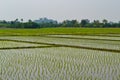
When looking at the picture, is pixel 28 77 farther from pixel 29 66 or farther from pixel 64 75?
pixel 29 66

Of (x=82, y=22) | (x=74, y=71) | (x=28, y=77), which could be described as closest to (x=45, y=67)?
(x=74, y=71)

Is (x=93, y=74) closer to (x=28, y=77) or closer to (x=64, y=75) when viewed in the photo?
(x=64, y=75)

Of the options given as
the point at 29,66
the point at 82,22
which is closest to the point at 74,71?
the point at 29,66

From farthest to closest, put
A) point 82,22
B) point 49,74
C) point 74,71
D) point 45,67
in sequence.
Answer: point 82,22, point 45,67, point 74,71, point 49,74

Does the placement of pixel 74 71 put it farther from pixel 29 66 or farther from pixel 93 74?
pixel 29 66

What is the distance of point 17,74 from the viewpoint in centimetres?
464

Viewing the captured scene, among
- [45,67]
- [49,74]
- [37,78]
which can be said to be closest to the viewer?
[37,78]

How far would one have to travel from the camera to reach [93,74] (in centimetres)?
464

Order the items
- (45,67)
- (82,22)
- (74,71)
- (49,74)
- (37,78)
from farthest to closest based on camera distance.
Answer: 1. (82,22)
2. (45,67)
3. (74,71)
4. (49,74)
5. (37,78)

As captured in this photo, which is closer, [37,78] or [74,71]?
[37,78]

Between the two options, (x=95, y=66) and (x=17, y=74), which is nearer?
(x=17, y=74)

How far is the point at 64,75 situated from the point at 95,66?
4.05 ft

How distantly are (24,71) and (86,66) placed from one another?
1.38 metres

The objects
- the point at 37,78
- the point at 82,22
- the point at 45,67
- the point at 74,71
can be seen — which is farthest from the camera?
the point at 82,22
